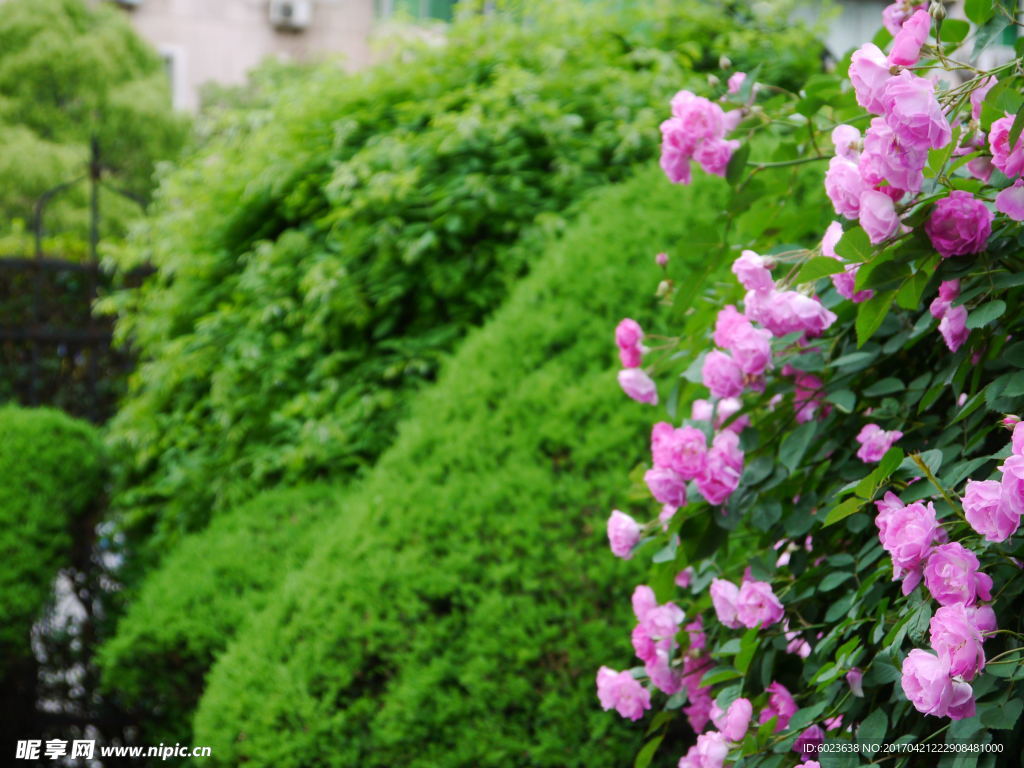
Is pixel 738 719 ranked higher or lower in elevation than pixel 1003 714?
lower

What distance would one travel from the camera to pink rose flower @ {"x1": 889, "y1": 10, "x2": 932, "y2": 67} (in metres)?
1.05

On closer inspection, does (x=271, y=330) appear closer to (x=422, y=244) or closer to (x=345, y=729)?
(x=422, y=244)

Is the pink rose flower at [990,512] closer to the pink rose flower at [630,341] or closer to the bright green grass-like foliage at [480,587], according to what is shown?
the pink rose flower at [630,341]

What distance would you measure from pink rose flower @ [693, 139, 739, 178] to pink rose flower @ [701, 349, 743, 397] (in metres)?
0.32

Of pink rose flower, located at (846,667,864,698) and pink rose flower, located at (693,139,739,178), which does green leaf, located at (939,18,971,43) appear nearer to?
pink rose flower, located at (693,139,739,178)

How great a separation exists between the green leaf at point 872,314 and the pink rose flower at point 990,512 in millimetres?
219

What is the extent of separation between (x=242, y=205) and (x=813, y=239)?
7.98 ft

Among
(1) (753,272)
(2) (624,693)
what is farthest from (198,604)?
(1) (753,272)

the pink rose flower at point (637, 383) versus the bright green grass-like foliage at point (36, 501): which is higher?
the pink rose flower at point (637, 383)

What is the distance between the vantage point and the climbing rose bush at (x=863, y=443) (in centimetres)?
100

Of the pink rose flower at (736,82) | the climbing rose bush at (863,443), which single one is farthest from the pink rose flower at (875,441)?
the pink rose flower at (736,82)

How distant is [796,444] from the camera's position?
4.39ft

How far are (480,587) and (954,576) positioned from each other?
1.33 meters

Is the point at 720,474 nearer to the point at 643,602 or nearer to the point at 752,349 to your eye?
the point at 752,349
